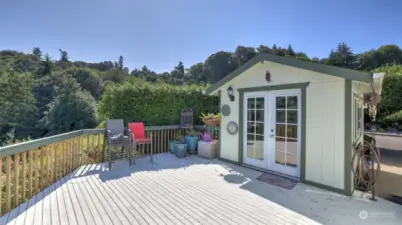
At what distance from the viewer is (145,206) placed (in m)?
2.95

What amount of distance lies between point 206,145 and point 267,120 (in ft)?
6.65

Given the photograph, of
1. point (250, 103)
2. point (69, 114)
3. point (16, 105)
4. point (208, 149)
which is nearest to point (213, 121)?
point (208, 149)

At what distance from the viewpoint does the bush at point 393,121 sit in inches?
443

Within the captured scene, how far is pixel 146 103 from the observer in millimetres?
6855

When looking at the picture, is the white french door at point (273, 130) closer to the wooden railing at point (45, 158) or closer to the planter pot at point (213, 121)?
the planter pot at point (213, 121)

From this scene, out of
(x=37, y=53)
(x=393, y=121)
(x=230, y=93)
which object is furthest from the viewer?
(x=37, y=53)

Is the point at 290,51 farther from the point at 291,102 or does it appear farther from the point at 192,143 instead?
the point at 291,102

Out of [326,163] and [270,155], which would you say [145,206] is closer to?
[270,155]

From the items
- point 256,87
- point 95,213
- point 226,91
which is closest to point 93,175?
point 95,213

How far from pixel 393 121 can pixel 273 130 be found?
12239 mm

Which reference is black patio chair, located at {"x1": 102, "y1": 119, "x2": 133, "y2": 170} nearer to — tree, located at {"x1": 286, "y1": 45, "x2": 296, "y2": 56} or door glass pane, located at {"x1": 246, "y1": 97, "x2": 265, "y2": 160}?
door glass pane, located at {"x1": 246, "y1": 97, "x2": 265, "y2": 160}

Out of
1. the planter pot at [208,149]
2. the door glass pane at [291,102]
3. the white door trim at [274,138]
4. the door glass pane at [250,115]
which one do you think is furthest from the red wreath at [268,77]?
the planter pot at [208,149]

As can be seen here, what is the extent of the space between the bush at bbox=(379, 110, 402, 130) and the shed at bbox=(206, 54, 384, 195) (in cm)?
953

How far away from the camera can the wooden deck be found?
2.59m
